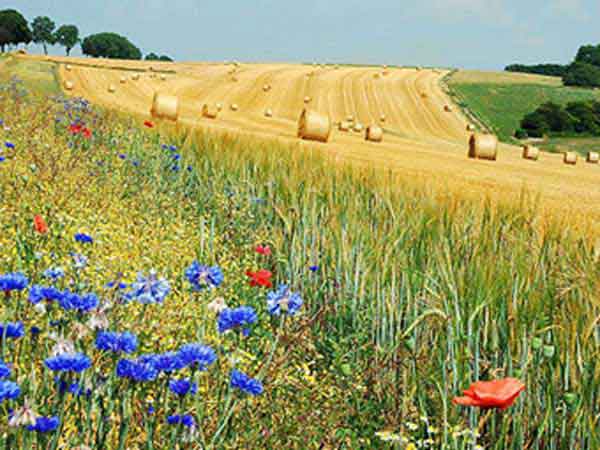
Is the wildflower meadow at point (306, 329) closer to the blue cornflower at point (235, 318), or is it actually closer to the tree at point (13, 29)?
the blue cornflower at point (235, 318)

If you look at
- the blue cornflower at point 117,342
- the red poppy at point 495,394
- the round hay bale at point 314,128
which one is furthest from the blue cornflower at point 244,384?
the round hay bale at point 314,128

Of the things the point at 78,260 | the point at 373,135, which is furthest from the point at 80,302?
the point at 373,135

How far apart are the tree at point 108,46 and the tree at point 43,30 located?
5.43 meters

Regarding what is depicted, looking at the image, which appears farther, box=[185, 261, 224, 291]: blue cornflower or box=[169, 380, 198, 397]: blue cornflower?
box=[185, 261, 224, 291]: blue cornflower

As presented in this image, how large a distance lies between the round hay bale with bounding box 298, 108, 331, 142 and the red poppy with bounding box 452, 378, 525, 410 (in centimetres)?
1806

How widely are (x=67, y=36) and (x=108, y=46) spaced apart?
19.0 ft

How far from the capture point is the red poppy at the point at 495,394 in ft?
4.97

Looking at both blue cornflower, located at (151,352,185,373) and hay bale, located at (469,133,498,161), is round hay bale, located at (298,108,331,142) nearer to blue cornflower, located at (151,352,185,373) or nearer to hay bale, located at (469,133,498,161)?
hay bale, located at (469,133,498,161)

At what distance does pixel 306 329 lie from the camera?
3086 millimetres

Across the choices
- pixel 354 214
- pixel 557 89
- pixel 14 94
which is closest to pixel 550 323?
pixel 354 214

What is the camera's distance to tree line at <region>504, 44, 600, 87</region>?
73.4m

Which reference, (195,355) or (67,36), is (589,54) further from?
(195,355)

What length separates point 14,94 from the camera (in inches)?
413

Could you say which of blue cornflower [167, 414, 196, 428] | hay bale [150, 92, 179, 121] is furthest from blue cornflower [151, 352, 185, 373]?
hay bale [150, 92, 179, 121]
